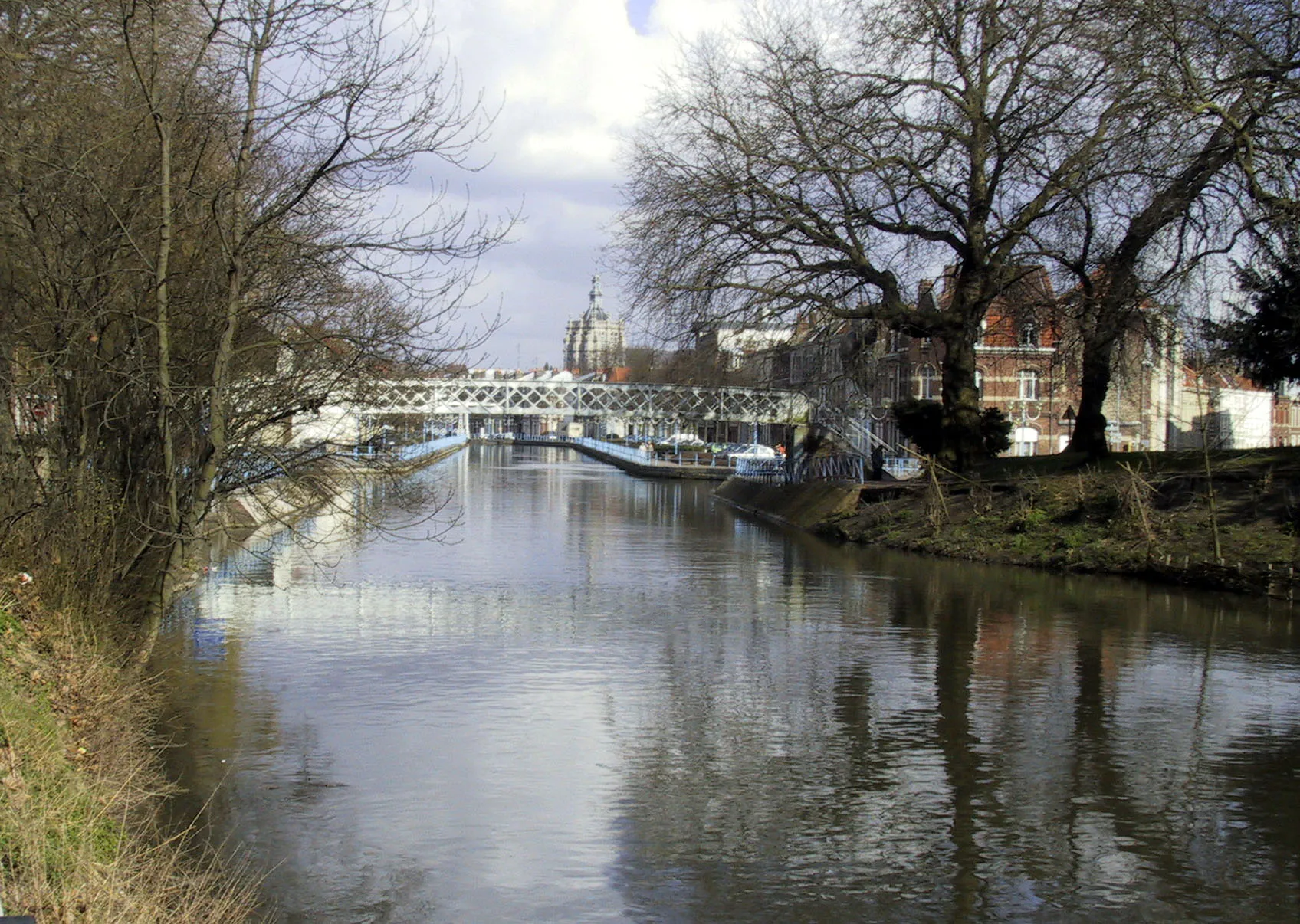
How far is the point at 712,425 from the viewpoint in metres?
126

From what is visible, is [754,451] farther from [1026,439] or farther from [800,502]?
[800,502]

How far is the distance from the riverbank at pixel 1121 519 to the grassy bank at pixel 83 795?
17451 mm

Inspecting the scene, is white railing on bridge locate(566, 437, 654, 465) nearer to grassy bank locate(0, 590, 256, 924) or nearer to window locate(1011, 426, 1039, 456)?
window locate(1011, 426, 1039, 456)

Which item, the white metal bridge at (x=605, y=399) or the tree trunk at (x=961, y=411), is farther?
the tree trunk at (x=961, y=411)

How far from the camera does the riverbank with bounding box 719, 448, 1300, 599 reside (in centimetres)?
2267

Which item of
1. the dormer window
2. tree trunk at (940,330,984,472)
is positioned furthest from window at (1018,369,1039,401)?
tree trunk at (940,330,984,472)

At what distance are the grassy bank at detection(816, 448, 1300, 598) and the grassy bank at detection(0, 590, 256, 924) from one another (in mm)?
17553

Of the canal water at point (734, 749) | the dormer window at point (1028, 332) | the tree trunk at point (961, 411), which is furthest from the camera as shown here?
the dormer window at point (1028, 332)

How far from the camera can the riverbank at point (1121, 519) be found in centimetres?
2267

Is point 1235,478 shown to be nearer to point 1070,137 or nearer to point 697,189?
point 1070,137

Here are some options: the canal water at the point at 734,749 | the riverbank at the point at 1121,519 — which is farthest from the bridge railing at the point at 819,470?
the canal water at the point at 734,749

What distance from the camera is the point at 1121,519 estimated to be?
25.7 m

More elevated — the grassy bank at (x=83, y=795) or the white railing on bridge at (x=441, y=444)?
the white railing on bridge at (x=441, y=444)

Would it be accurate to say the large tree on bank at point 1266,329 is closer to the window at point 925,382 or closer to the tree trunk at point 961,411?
the tree trunk at point 961,411
